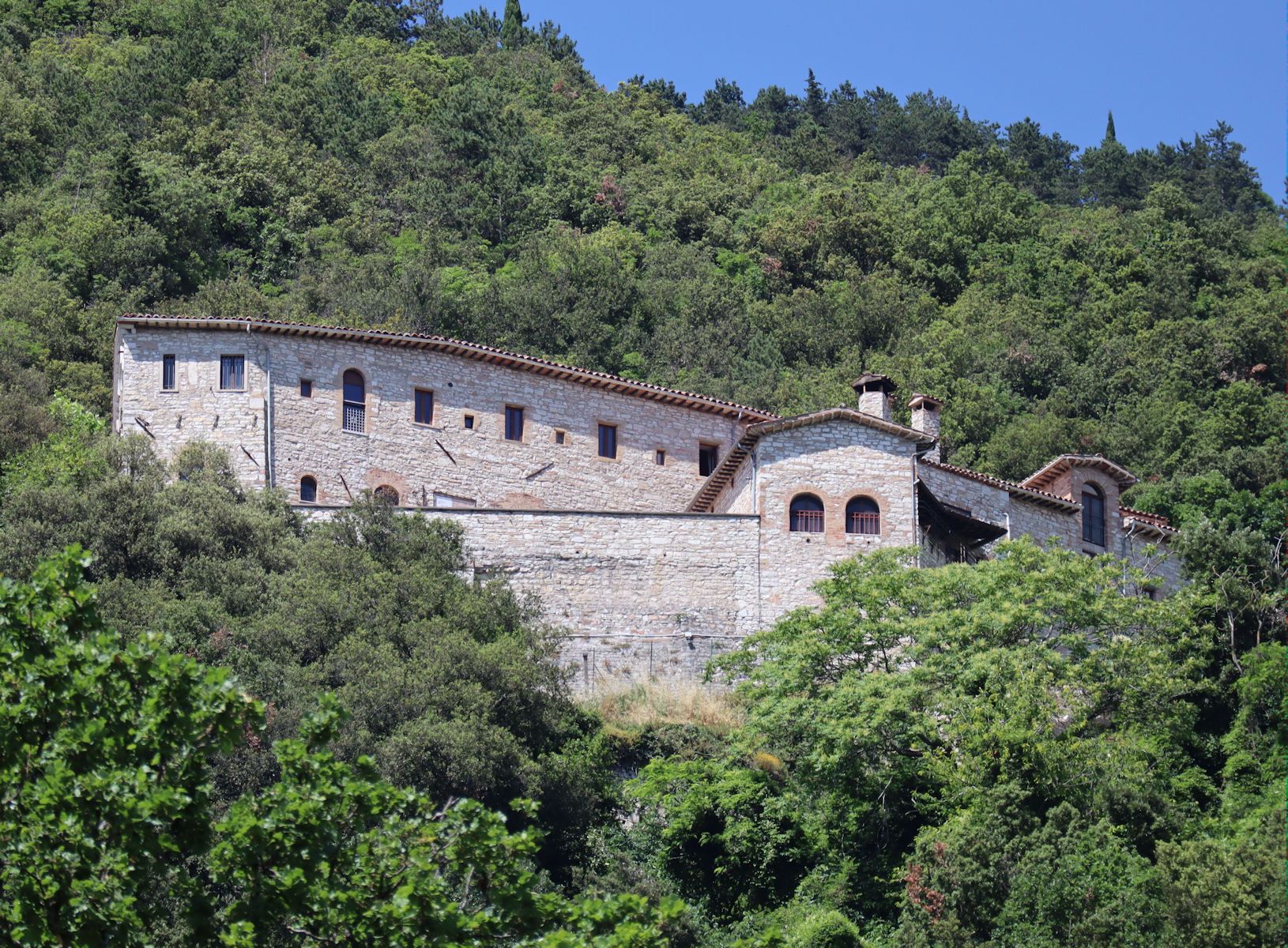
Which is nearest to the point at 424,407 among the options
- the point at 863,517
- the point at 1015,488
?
the point at 863,517

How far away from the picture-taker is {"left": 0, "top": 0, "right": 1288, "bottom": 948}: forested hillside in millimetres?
16734

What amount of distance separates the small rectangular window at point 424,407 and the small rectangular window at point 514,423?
5.54 ft

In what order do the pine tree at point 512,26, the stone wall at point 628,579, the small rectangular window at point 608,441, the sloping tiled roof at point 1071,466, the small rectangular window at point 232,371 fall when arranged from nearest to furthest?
1. the stone wall at point 628,579
2. the small rectangular window at point 232,371
3. the sloping tiled roof at point 1071,466
4. the small rectangular window at point 608,441
5. the pine tree at point 512,26

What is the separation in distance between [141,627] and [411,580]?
501 centimetres

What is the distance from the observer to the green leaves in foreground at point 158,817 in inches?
623

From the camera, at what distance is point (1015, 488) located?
41438 mm

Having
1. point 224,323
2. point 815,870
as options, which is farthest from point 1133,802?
point 224,323

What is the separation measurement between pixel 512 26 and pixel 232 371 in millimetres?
67374

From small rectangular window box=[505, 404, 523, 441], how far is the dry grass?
8.58m

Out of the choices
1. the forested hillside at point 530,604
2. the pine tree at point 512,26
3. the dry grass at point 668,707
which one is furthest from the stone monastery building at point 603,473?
the pine tree at point 512,26

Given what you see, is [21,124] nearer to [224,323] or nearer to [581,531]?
[224,323]

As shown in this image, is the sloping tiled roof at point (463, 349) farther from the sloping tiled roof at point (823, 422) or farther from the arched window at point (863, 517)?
the arched window at point (863, 517)

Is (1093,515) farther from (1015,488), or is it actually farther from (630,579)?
(630,579)

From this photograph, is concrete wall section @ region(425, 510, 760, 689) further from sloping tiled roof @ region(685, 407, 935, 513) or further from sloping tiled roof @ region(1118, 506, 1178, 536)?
sloping tiled roof @ region(1118, 506, 1178, 536)
